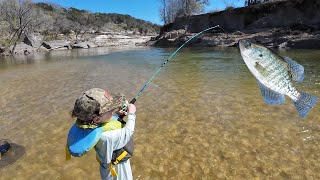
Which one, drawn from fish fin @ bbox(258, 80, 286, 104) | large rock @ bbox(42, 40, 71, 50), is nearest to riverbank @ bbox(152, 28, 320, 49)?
large rock @ bbox(42, 40, 71, 50)

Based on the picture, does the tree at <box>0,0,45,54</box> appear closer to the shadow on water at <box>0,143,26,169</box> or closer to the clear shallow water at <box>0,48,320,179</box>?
the clear shallow water at <box>0,48,320,179</box>

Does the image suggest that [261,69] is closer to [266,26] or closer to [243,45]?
[243,45]

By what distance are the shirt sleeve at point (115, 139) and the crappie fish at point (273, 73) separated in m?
1.53

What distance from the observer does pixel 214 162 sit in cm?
557

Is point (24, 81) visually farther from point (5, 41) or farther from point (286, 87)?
point (5, 41)

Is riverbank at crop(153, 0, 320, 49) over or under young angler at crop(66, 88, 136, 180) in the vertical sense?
over

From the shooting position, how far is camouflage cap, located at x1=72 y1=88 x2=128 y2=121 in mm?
2924

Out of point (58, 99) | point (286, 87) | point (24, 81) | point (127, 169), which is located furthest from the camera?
point (24, 81)

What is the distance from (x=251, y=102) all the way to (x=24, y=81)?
38.4ft

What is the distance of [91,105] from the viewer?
9.63 feet

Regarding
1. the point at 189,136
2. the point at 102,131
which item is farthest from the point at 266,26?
the point at 102,131

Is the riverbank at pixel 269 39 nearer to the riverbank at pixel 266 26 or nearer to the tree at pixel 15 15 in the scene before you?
the riverbank at pixel 266 26

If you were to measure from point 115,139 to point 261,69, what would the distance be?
169cm

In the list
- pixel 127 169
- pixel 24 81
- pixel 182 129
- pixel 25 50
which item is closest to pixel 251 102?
pixel 182 129
